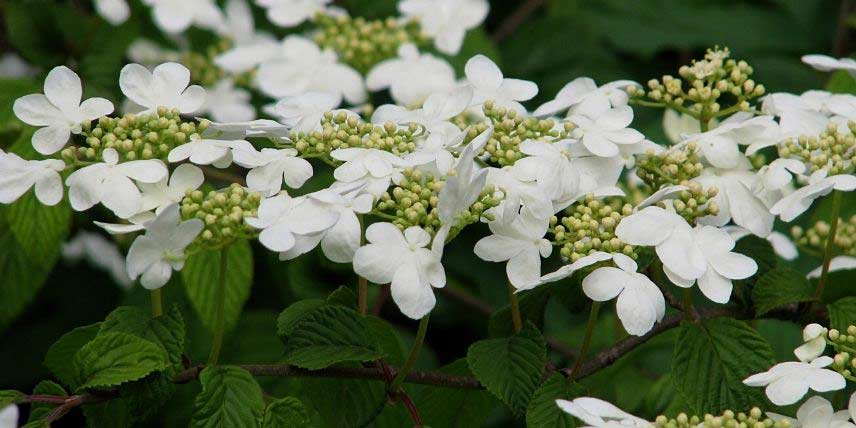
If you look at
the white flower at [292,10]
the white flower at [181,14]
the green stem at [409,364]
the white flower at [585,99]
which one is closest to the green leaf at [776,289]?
the white flower at [585,99]

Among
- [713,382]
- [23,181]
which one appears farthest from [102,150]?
[713,382]

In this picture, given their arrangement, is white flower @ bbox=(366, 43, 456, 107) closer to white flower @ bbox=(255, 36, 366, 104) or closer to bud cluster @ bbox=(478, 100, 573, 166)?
white flower @ bbox=(255, 36, 366, 104)

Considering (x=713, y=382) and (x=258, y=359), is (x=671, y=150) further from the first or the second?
(x=258, y=359)

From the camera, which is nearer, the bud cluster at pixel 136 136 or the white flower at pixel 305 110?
the bud cluster at pixel 136 136

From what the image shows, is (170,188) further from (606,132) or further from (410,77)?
(410,77)

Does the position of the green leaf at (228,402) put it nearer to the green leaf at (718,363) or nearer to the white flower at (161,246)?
the white flower at (161,246)

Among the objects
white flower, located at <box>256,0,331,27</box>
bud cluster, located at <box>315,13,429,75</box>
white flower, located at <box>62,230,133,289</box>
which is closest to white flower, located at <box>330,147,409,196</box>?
bud cluster, located at <box>315,13,429,75</box>
